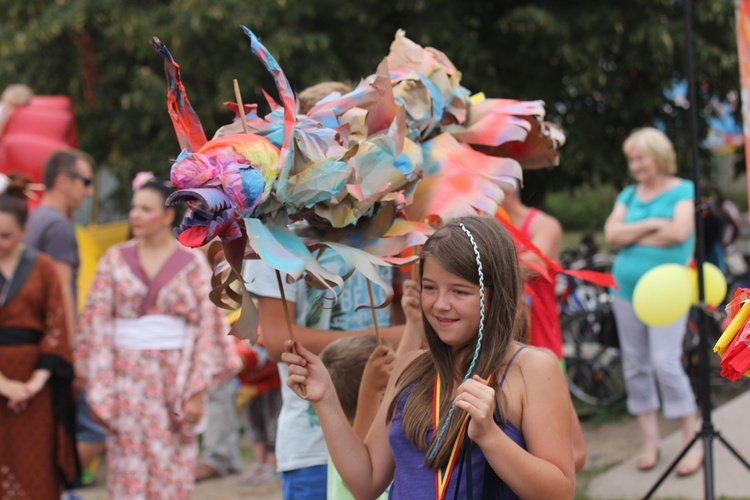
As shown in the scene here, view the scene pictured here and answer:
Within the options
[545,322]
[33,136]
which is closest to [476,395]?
[545,322]

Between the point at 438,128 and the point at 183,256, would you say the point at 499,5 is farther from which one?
the point at 438,128

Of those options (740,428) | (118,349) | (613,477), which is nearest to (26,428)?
(118,349)

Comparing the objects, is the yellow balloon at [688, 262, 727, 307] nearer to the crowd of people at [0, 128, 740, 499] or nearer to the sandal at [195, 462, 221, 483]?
the crowd of people at [0, 128, 740, 499]

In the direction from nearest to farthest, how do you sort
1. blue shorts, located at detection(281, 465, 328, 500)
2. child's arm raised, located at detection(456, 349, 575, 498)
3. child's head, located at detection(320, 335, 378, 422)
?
child's arm raised, located at detection(456, 349, 575, 498) < child's head, located at detection(320, 335, 378, 422) < blue shorts, located at detection(281, 465, 328, 500)

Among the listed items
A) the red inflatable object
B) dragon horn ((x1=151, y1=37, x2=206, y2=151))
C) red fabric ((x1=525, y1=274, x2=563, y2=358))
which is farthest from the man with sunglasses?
dragon horn ((x1=151, y1=37, x2=206, y2=151))

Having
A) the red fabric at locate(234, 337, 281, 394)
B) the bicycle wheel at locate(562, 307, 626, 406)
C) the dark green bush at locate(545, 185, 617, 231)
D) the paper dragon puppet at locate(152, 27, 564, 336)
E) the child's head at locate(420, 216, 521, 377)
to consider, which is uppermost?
the paper dragon puppet at locate(152, 27, 564, 336)

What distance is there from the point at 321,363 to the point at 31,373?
3.14m

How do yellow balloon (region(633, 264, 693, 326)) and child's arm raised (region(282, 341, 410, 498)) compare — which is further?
yellow balloon (region(633, 264, 693, 326))

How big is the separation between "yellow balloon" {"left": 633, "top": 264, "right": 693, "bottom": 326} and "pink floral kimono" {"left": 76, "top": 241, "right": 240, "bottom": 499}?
84.5 inches

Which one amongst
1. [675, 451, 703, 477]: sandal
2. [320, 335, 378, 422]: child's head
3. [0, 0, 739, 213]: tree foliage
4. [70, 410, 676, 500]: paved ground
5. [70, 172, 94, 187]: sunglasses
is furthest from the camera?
[0, 0, 739, 213]: tree foliage

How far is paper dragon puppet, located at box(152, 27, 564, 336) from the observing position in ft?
7.18

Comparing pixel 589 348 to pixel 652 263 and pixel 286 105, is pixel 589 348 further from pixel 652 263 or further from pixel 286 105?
pixel 286 105

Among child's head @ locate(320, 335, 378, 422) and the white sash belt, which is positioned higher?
child's head @ locate(320, 335, 378, 422)

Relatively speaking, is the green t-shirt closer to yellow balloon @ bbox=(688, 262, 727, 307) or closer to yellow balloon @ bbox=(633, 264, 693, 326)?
yellow balloon @ bbox=(688, 262, 727, 307)
